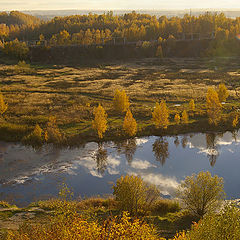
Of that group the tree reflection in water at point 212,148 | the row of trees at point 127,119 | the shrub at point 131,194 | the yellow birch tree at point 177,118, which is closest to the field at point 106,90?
the row of trees at point 127,119

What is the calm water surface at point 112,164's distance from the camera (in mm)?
46938

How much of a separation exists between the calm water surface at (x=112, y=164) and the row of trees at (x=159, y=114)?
329 cm

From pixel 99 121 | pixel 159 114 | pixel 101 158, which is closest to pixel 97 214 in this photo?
pixel 101 158

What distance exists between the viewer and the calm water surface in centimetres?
4694

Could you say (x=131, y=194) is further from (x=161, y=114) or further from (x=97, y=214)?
(x=161, y=114)

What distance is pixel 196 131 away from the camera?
66.8 meters

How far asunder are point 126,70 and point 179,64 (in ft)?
108

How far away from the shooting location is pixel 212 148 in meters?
60.3

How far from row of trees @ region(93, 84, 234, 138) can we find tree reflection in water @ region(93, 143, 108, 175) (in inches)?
138

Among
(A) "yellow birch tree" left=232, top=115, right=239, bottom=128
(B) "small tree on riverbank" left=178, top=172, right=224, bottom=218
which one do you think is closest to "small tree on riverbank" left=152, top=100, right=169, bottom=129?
(A) "yellow birch tree" left=232, top=115, right=239, bottom=128

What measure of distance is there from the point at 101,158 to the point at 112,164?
113 inches

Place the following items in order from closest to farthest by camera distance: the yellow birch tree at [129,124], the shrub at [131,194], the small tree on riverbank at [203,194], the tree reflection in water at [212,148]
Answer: the small tree on riverbank at [203,194]
the shrub at [131,194]
the tree reflection in water at [212,148]
the yellow birch tree at [129,124]

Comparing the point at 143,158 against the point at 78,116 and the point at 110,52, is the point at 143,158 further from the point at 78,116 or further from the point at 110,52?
the point at 110,52

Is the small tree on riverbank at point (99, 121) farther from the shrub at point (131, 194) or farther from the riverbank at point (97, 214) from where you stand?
the shrub at point (131, 194)
